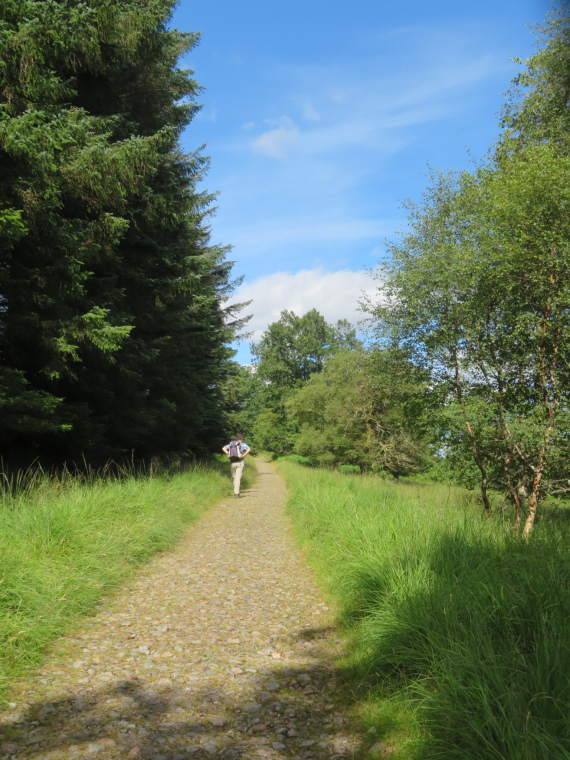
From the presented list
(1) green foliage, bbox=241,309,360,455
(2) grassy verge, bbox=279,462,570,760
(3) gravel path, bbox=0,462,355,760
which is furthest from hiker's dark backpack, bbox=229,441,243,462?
(1) green foliage, bbox=241,309,360,455

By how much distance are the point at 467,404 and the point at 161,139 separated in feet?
28.1

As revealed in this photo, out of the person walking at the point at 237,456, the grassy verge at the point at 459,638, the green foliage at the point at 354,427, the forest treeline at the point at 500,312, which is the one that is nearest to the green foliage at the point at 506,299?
the forest treeline at the point at 500,312

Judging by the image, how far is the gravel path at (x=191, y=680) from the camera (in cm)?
278

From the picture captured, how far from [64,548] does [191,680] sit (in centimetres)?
263

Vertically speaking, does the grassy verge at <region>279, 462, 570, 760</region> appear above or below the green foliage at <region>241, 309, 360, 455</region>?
below

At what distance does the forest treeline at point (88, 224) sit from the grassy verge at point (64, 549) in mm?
1337

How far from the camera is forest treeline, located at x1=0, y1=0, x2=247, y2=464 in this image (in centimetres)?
616

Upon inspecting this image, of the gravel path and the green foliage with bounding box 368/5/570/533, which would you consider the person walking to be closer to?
the green foliage with bounding box 368/5/570/533

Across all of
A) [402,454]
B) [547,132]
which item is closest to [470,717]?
[547,132]

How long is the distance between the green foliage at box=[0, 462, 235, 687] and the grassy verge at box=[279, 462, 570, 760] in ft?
8.42

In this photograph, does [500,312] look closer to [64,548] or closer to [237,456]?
[237,456]

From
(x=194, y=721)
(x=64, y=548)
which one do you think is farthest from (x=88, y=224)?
(x=194, y=721)

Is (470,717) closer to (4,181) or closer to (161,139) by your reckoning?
(4,181)

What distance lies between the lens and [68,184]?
7441 mm
